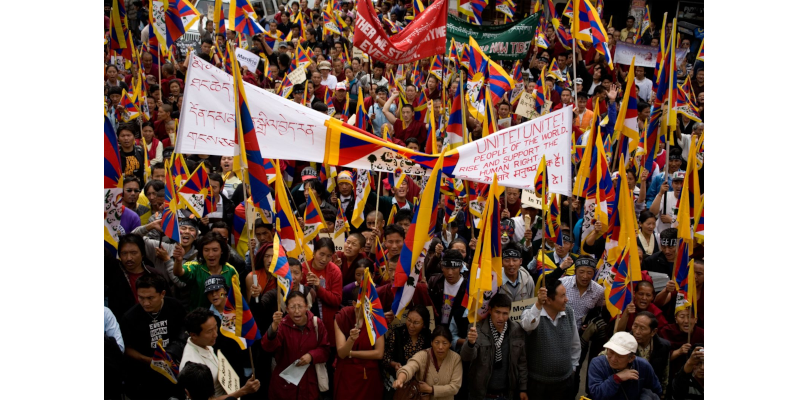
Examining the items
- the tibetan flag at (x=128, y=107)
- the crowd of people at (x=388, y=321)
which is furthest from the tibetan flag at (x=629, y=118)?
the tibetan flag at (x=128, y=107)

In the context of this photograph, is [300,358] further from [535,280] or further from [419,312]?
[535,280]

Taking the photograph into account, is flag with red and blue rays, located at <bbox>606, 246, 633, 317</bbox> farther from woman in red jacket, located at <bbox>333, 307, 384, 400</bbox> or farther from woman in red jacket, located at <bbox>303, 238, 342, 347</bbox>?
woman in red jacket, located at <bbox>303, 238, 342, 347</bbox>

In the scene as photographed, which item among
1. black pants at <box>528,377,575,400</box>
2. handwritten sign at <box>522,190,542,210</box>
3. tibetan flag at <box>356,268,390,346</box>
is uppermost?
handwritten sign at <box>522,190,542,210</box>

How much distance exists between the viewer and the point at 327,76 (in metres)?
13.7

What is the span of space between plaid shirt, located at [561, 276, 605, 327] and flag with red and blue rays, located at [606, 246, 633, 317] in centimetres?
39

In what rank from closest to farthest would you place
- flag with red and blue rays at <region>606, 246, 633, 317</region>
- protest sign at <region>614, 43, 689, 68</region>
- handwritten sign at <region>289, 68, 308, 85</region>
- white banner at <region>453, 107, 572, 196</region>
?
1. flag with red and blue rays at <region>606, 246, 633, 317</region>
2. white banner at <region>453, 107, 572, 196</region>
3. handwritten sign at <region>289, 68, 308, 85</region>
4. protest sign at <region>614, 43, 689, 68</region>

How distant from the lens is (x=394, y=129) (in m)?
11.4

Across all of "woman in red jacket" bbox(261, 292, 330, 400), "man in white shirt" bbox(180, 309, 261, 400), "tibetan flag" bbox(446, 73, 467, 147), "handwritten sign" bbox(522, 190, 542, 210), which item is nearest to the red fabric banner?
"tibetan flag" bbox(446, 73, 467, 147)

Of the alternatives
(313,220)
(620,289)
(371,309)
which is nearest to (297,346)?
(371,309)

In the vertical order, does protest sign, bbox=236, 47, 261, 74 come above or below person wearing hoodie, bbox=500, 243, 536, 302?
above

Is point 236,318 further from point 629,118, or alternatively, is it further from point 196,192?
point 629,118

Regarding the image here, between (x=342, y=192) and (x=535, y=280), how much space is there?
280 cm

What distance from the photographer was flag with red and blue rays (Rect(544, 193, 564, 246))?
743 cm
